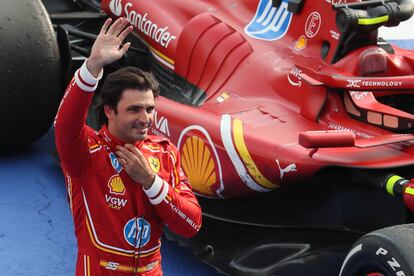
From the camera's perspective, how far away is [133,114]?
2.47 meters

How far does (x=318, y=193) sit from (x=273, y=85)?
0.71 metres

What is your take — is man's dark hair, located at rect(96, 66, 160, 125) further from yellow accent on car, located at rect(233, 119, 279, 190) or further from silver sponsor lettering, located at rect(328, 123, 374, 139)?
silver sponsor lettering, located at rect(328, 123, 374, 139)

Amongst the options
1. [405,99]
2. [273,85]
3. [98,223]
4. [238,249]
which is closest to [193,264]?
[238,249]

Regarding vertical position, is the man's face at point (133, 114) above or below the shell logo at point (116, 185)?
above

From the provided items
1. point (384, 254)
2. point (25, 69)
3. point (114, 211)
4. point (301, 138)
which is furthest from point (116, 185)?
point (25, 69)

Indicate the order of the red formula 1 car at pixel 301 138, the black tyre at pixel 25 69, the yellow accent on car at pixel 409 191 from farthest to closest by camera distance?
the black tyre at pixel 25 69 → the red formula 1 car at pixel 301 138 → the yellow accent on car at pixel 409 191

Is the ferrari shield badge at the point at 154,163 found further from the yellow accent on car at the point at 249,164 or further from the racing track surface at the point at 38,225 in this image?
the racing track surface at the point at 38,225

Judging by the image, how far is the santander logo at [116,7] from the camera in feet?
17.6

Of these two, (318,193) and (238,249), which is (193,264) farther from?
(318,193)

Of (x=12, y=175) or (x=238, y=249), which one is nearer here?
(x=238, y=249)

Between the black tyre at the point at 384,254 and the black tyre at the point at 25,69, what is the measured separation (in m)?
2.63

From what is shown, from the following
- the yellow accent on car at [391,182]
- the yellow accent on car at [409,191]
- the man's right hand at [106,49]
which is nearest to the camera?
the man's right hand at [106,49]

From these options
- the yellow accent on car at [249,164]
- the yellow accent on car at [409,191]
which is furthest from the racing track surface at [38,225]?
the yellow accent on car at [409,191]

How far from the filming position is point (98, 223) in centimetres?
251
